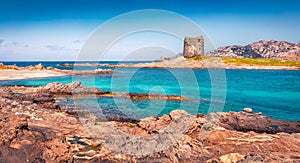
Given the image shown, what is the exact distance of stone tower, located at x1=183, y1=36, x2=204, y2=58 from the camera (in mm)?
94188

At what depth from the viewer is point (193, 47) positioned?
104688 mm

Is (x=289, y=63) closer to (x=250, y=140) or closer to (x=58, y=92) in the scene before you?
(x=58, y=92)

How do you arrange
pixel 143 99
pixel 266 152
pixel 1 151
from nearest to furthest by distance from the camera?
pixel 1 151 → pixel 266 152 → pixel 143 99

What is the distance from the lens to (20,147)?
30.5 feet

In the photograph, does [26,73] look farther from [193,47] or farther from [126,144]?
[126,144]

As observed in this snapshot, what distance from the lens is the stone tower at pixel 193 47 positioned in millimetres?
94188

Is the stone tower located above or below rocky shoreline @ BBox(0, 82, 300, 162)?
above

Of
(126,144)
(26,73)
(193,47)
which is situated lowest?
(126,144)

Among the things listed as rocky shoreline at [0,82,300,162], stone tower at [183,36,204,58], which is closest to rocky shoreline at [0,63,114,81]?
stone tower at [183,36,204,58]

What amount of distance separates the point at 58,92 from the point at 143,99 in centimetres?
1123

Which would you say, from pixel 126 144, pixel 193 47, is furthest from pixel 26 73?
pixel 126 144

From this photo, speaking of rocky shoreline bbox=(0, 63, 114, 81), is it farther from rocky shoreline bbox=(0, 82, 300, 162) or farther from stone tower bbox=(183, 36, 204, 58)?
rocky shoreline bbox=(0, 82, 300, 162)

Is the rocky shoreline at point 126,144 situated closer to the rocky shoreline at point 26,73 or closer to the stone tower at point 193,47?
the rocky shoreline at point 26,73

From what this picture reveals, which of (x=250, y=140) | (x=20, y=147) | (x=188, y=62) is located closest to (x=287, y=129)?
(x=250, y=140)
